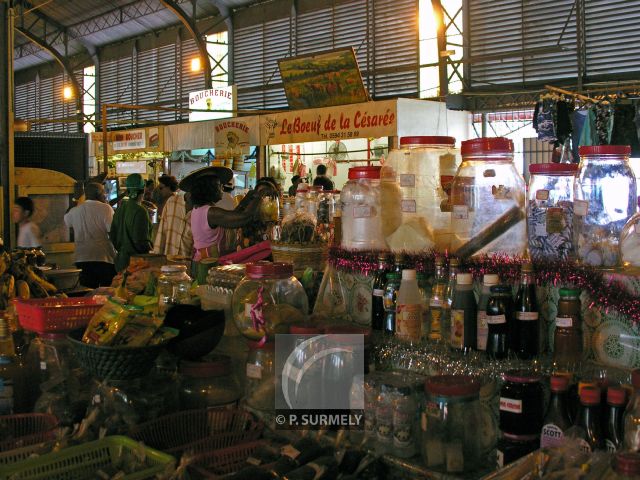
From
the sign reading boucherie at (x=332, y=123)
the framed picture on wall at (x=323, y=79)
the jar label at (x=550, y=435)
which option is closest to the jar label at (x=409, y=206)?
the jar label at (x=550, y=435)

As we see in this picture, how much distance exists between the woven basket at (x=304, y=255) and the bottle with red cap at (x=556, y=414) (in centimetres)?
147

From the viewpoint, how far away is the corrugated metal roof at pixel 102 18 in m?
15.4

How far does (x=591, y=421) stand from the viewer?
1593 mm

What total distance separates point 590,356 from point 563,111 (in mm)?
5555

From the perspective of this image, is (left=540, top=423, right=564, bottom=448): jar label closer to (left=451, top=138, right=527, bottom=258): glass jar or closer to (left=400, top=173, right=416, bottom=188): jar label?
(left=451, top=138, right=527, bottom=258): glass jar

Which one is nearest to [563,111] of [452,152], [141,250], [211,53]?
[141,250]

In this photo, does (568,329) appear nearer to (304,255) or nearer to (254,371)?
(254,371)

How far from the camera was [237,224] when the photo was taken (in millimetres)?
3992

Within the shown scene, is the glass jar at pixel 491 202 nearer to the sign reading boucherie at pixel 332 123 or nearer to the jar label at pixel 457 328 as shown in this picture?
the jar label at pixel 457 328

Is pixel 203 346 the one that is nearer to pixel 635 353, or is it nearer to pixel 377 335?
pixel 377 335

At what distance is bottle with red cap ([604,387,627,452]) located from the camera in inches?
61.1

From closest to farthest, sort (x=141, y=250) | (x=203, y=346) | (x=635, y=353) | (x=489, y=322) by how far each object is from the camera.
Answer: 1. (x=635, y=353)
2. (x=489, y=322)
3. (x=203, y=346)
4. (x=141, y=250)

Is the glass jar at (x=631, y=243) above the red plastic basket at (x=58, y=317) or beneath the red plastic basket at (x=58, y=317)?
above

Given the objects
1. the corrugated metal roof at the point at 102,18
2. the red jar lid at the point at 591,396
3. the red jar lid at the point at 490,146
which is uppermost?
the corrugated metal roof at the point at 102,18
